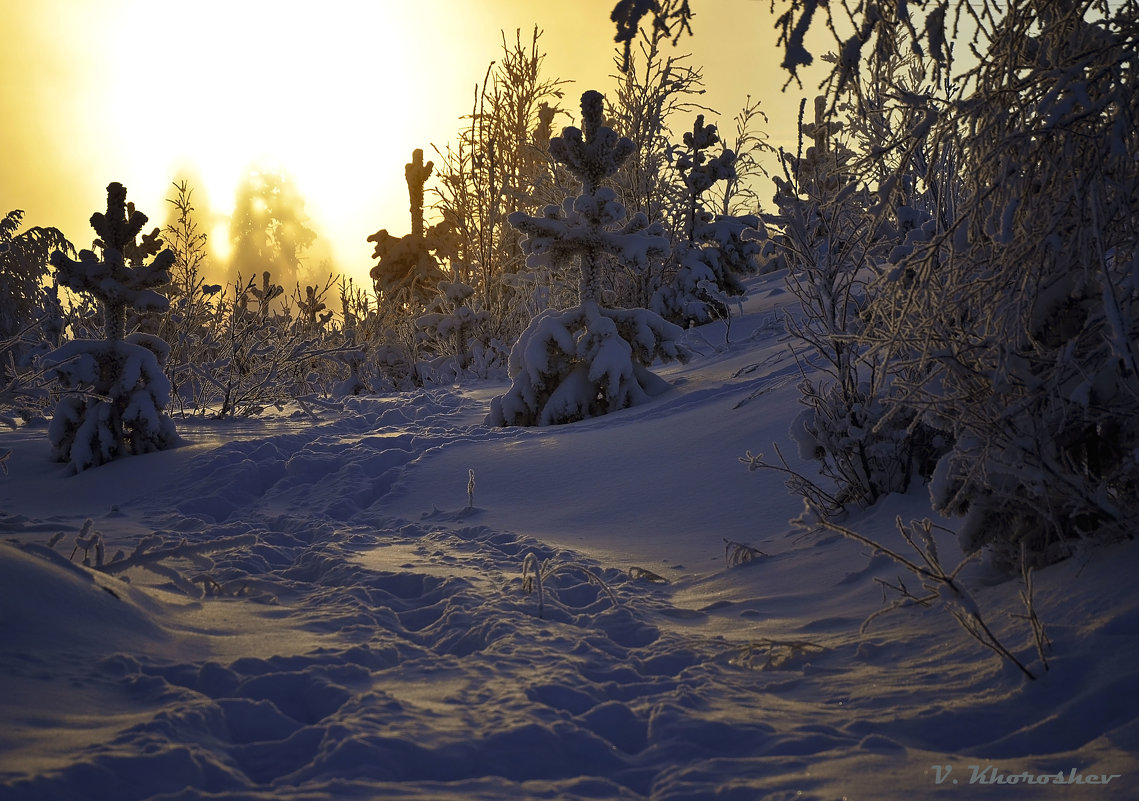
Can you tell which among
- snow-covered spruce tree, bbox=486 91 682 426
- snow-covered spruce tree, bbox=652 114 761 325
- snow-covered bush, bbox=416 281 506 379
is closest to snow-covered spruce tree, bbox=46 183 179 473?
snow-covered spruce tree, bbox=486 91 682 426

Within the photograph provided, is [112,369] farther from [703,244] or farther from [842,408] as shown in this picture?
[703,244]

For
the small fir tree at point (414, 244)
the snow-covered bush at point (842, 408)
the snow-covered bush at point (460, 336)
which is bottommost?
the snow-covered bush at point (842, 408)

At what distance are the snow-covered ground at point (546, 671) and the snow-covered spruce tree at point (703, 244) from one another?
884 centimetres

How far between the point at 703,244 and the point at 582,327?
20.8ft

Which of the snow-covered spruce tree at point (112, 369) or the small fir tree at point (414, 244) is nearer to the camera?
the snow-covered spruce tree at point (112, 369)

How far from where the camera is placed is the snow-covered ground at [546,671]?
5.10 feet

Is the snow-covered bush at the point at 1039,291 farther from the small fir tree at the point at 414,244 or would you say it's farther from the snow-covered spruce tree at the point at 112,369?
the small fir tree at the point at 414,244

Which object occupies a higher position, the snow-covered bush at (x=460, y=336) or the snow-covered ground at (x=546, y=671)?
the snow-covered bush at (x=460, y=336)

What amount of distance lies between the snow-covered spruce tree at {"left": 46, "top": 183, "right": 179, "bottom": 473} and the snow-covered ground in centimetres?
227

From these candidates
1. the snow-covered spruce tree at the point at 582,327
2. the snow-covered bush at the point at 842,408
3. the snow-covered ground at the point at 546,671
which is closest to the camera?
the snow-covered ground at the point at 546,671

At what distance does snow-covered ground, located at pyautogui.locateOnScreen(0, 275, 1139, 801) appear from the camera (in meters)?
1.56

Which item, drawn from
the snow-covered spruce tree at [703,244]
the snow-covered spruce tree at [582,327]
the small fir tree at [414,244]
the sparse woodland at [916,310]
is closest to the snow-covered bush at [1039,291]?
the sparse woodland at [916,310]

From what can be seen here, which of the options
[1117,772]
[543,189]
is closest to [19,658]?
[1117,772]

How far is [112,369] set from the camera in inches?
251
